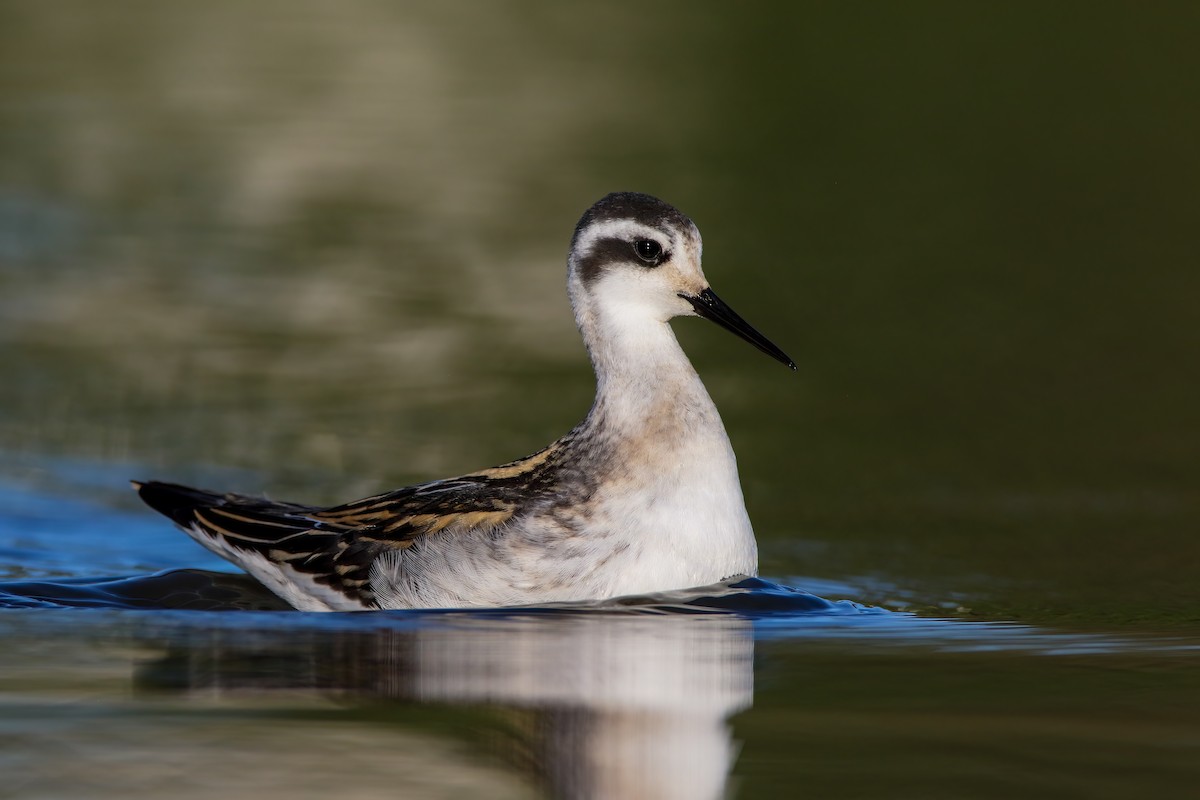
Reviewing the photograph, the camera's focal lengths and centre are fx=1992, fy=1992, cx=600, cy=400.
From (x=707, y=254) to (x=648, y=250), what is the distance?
8.02 m

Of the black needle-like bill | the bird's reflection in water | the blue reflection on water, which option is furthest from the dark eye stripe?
the bird's reflection in water

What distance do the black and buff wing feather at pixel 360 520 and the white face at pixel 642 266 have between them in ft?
2.97

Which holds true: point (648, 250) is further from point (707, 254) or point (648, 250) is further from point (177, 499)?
point (707, 254)

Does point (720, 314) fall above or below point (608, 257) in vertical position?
below

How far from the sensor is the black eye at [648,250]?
10.1 meters

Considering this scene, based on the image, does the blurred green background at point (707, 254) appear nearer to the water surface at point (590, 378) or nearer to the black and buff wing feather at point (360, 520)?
the water surface at point (590, 378)

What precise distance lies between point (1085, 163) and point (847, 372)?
8.32m

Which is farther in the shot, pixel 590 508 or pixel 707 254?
pixel 707 254

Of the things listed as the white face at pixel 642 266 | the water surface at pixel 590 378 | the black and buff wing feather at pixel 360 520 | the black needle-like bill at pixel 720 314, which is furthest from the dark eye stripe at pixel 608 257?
the water surface at pixel 590 378

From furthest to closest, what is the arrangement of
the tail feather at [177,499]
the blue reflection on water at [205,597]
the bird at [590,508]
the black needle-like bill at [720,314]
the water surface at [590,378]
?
1. the tail feather at [177,499]
2. the black needle-like bill at [720,314]
3. the bird at [590,508]
4. the blue reflection on water at [205,597]
5. the water surface at [590,378]

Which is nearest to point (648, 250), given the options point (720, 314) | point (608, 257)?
point (608, 257)

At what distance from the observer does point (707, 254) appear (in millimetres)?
18094

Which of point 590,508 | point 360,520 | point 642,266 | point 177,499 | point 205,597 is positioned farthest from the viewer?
point 177,499

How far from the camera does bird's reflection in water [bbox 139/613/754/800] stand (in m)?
5.86
